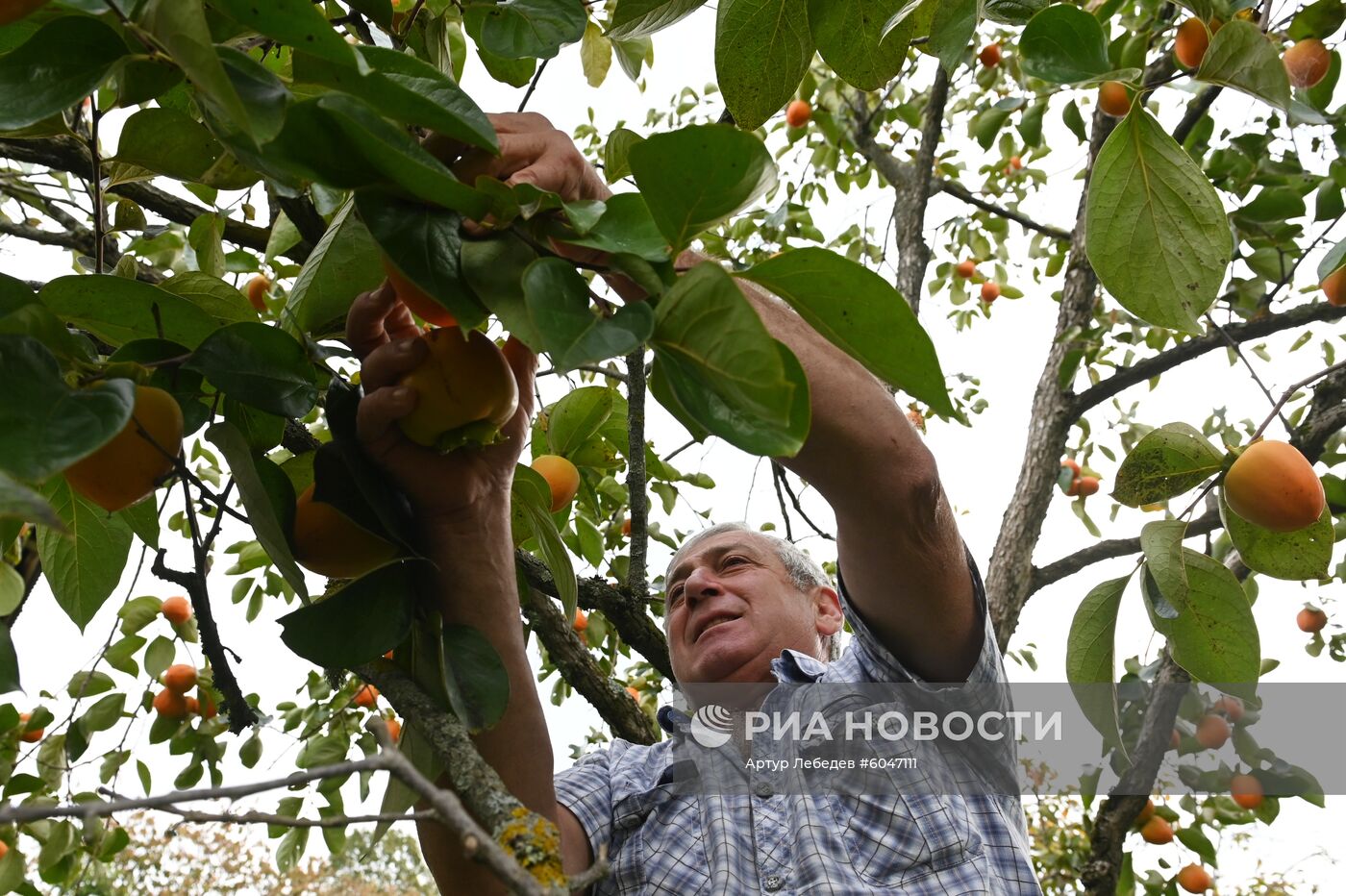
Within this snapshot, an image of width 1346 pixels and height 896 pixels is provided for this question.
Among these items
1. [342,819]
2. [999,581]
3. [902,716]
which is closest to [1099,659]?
[902,716]

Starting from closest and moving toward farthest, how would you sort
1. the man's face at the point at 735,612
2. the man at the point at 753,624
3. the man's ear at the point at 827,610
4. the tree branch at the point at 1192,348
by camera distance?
the man at the point at 753,624 → the man's face at the point at 735,612 → the man's ear at the point at 827,610 → the tree branch at the point at 1192,348

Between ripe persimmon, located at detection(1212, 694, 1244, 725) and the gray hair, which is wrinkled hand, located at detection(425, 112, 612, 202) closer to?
the gray hair

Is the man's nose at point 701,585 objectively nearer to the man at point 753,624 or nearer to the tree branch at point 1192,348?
the man at point 753,624

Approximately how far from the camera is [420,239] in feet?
2.26

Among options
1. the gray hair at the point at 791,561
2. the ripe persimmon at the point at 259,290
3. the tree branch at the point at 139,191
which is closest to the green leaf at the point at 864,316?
the tree branch at the point at 139,191

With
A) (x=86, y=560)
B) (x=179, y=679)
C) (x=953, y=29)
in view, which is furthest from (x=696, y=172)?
(x=179, y=679)

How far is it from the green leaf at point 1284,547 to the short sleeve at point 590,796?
3.71 feet

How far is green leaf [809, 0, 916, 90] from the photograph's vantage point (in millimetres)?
952

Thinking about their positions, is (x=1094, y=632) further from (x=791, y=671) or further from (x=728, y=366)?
(x=728, y=366)

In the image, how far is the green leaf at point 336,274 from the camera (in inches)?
37.0

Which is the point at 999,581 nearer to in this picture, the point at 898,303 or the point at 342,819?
the point at 898,303

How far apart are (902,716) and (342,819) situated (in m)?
1.54

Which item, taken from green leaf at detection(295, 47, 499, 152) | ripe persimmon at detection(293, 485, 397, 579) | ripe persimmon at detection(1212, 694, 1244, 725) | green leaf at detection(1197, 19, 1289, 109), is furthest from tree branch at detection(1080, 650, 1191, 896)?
green leaf at detection(295, 47, 499, 152)

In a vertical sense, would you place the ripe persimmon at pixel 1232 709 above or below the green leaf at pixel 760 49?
above
